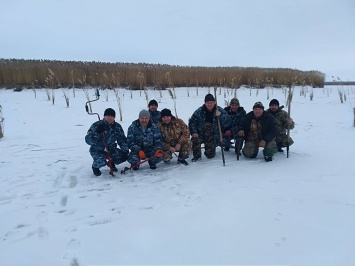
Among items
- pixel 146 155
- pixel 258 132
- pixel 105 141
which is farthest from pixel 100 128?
pixel 258 132

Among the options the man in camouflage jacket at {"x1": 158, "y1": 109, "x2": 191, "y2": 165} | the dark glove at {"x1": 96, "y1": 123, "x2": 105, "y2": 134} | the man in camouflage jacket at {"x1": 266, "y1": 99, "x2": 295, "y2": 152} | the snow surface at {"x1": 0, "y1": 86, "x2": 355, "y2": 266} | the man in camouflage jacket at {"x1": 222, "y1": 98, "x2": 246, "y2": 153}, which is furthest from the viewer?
the man in camouflage jacket at {"x1": 222, "y1": 98, "x2": 246, "y2": 153}

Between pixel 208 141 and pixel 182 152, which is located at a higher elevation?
pixel 208 141

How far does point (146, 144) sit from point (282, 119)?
2417 mm

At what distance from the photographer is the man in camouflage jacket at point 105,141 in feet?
13.9

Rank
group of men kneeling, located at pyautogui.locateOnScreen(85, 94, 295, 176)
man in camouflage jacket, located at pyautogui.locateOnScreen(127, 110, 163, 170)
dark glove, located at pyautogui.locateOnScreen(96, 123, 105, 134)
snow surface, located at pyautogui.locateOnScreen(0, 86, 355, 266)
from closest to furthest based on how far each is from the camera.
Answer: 1. snow surface, located at pyautogui.locateOnScreen(0, 86, 355, 266)
2. dark glove, located at pyautogui.locateOnScreen(96, 123, 105, 134)
3. group of men kneeling, located at pyautogui.locateOnScreen(85, 94, 295, 176)
4. man in camouflage jacket, located at pyautogui.locateOnScreen(127, 110, 163, 170)

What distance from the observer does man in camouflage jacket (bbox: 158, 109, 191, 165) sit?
183 inches

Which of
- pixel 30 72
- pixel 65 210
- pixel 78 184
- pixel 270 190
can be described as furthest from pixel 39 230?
pixel 30 72

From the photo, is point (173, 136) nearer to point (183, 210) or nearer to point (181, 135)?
point (181, 135)

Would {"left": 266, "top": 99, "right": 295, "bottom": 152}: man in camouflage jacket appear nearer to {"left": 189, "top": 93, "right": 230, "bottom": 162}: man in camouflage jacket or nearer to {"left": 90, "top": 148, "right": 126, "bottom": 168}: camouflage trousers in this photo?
{"left": 189, "top": 93, "right": 230, "bottom": 162}: man in camouflage jacket

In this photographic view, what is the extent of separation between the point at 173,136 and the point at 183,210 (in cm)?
192

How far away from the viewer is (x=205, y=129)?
4984 millimetres

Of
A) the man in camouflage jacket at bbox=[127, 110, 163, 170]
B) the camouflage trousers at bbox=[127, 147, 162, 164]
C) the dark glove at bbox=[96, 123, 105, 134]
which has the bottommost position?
the camouflage trousers at bbox=[127, 147, 162, 164]

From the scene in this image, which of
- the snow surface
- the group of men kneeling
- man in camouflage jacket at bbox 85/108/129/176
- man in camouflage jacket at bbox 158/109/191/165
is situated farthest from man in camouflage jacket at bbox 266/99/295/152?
man in camouflage jacket at bbox 85/108/129/176

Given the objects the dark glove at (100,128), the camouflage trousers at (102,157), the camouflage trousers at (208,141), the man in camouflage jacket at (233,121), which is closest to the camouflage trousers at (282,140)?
the man in camouflage jacket at (233,121)
